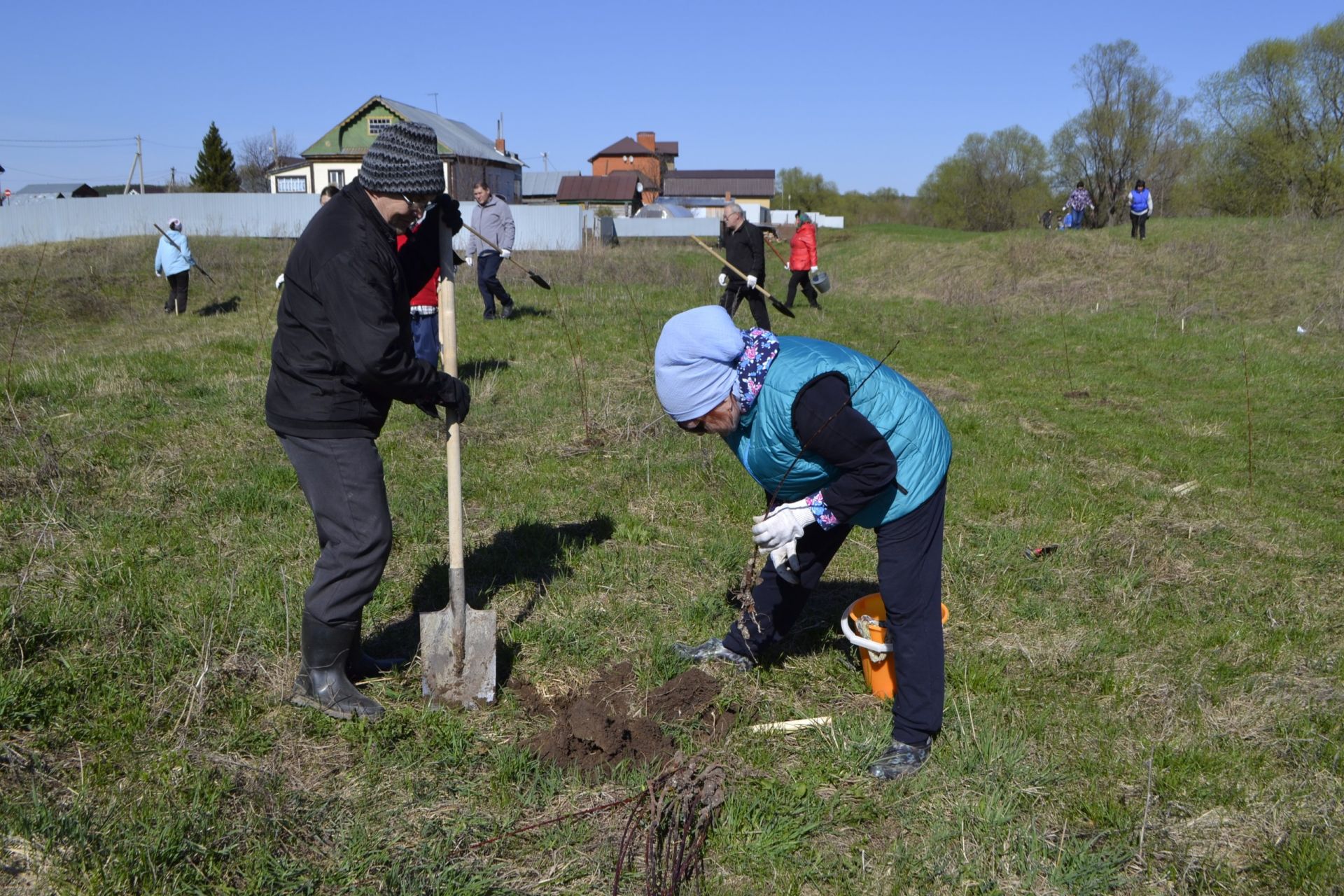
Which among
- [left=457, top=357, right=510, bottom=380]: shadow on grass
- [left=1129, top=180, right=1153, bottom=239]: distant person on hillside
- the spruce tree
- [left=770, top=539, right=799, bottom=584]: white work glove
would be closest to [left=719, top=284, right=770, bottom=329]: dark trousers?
[left=457, top=357, right=510, bottom=380]: shadow on grass

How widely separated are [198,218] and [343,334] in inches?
1303

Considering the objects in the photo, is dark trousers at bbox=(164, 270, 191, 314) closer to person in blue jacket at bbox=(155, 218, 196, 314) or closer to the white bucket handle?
person in blue jacket at bbox=(155, 218, 196, 314)

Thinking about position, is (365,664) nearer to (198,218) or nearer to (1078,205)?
(1078,205)

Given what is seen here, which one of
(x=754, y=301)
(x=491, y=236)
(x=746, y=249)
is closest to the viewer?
(x=491, y=236)

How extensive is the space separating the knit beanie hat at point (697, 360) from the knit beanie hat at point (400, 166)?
1118 millimetres

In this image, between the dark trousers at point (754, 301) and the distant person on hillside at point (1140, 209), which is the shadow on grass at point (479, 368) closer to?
the dark trousers at point (754, 301)

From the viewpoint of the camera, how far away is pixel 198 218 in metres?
31.9

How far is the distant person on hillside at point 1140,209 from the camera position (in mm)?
22203

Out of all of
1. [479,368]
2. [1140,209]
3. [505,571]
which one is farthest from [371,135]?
[505,571]

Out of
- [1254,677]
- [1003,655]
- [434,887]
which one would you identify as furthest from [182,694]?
[1254,677]

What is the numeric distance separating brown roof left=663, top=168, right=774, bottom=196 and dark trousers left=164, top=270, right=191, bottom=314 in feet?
243

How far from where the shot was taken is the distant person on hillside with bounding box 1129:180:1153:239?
22203mm

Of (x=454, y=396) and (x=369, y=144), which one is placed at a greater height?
(x=369, y=144)

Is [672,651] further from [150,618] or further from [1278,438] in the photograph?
[1278,438]
